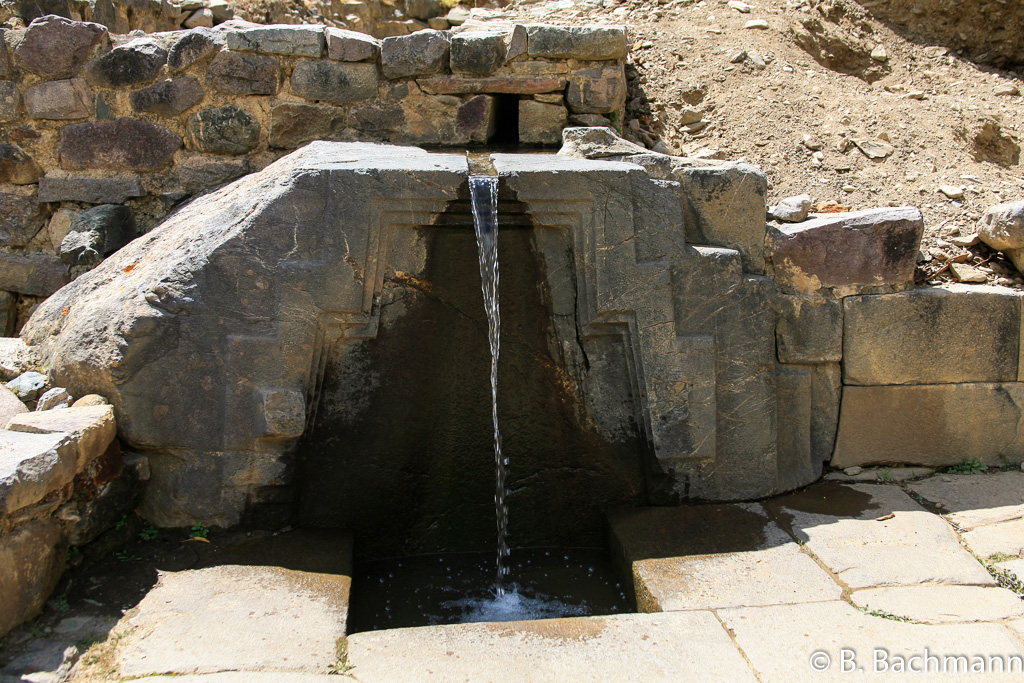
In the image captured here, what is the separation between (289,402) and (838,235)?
2325 millimetres

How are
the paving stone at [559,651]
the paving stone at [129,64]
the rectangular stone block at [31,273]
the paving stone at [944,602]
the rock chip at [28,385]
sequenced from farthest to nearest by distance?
the rectangular stone block at [31,273], the paving stone at [129,64], the rock chip at [28,385], the paving stone at [944,602], the paving stone at [559,651]

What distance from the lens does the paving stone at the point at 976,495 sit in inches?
122

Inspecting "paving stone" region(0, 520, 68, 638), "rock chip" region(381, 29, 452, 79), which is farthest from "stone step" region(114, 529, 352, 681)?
"rock chip" region(381, 29, 452, 79)

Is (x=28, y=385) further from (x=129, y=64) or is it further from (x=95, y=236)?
(x=129, y=64)

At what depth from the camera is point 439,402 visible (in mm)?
3275

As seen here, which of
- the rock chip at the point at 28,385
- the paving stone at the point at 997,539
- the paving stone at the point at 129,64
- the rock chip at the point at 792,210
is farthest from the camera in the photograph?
the paving stone at the point at 129,64

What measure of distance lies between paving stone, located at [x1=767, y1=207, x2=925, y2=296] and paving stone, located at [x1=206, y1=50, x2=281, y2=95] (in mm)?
2622

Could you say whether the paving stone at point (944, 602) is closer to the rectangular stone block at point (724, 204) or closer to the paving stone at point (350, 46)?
the rectangular stone block at point (724, 204)

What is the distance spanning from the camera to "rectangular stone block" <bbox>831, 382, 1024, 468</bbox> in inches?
136

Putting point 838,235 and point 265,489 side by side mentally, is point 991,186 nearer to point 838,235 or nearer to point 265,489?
point 838,235

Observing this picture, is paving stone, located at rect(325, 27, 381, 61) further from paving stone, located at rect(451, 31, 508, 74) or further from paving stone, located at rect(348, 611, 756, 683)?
paving stone, located at rect(348, 611, 756, 683)

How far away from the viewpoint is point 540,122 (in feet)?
14.1

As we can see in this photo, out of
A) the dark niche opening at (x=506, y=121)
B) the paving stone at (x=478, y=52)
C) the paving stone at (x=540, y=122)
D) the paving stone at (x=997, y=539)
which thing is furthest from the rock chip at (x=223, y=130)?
the paving stone at (x=997, y=539)

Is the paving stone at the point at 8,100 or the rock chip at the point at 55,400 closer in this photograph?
the rock chip at the point at 55,400
